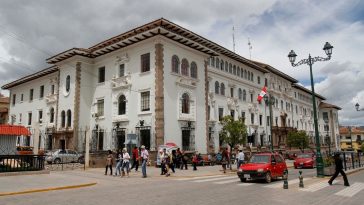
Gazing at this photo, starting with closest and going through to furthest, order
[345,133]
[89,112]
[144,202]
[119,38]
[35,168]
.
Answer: [144,202]
[35,168]
[119,38]
[89,112]
[345,133]

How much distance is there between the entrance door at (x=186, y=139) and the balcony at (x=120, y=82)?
724cm

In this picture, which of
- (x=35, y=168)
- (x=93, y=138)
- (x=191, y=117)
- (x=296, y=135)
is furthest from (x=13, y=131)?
(x=296, y=135)

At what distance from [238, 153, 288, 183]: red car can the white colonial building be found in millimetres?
7188

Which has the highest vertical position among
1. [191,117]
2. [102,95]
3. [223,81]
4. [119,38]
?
[119,38]

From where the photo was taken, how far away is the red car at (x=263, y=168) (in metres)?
15.9

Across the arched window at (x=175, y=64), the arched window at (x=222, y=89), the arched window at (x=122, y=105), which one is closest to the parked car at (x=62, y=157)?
the arched window at (x=122, y=105)

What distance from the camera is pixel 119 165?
2016 centimetres

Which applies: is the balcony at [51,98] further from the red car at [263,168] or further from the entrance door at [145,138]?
the red car at [263,168]

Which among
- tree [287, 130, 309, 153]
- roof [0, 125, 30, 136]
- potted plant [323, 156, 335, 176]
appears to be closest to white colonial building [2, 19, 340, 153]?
potted plant [323, 156, 335, 176]

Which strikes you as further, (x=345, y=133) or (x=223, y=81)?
(x=345, y=133)

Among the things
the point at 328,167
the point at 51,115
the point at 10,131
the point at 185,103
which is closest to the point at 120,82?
the point at 185,103

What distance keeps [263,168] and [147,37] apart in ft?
61.7

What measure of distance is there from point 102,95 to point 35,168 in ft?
53.6

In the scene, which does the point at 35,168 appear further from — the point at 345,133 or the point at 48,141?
the point at 345,133
